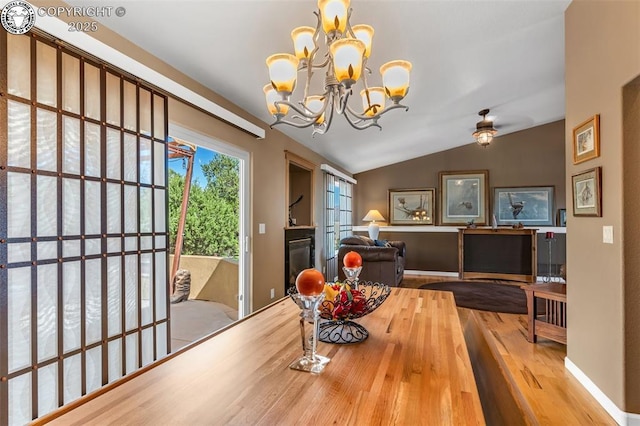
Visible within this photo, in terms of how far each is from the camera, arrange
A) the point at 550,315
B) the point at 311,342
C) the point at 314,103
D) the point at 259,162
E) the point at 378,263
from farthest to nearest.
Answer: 1. the point at 378,263
2. the point at 259,162
3. the point at 550,315
4. the point at 314,103
5. the point at 311,342

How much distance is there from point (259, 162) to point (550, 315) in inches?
127

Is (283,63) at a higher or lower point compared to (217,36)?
lower

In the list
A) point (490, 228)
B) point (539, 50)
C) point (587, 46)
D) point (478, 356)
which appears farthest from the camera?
point (490, 228)

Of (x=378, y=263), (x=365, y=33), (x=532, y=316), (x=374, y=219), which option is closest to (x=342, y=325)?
(x=365, y=33)

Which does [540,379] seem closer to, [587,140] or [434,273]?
[587,140]

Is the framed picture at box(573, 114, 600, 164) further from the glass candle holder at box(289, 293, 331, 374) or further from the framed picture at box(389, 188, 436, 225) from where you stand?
the framed picture at box(389, 188, 436, 225)

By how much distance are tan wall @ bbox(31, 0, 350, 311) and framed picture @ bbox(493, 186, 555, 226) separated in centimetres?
438

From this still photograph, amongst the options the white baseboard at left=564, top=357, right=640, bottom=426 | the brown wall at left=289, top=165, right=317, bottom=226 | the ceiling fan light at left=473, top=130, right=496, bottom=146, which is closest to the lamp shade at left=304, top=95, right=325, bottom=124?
the white baseboard at left=564, top=357, right=640, bottom=426

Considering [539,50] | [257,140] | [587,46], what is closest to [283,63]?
[257,140]

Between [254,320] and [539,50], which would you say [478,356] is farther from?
[539,50]

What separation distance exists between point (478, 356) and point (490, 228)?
5810mm

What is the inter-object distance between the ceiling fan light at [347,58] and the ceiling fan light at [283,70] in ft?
0.70

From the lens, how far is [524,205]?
251 inches

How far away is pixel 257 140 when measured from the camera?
11.1 ft
